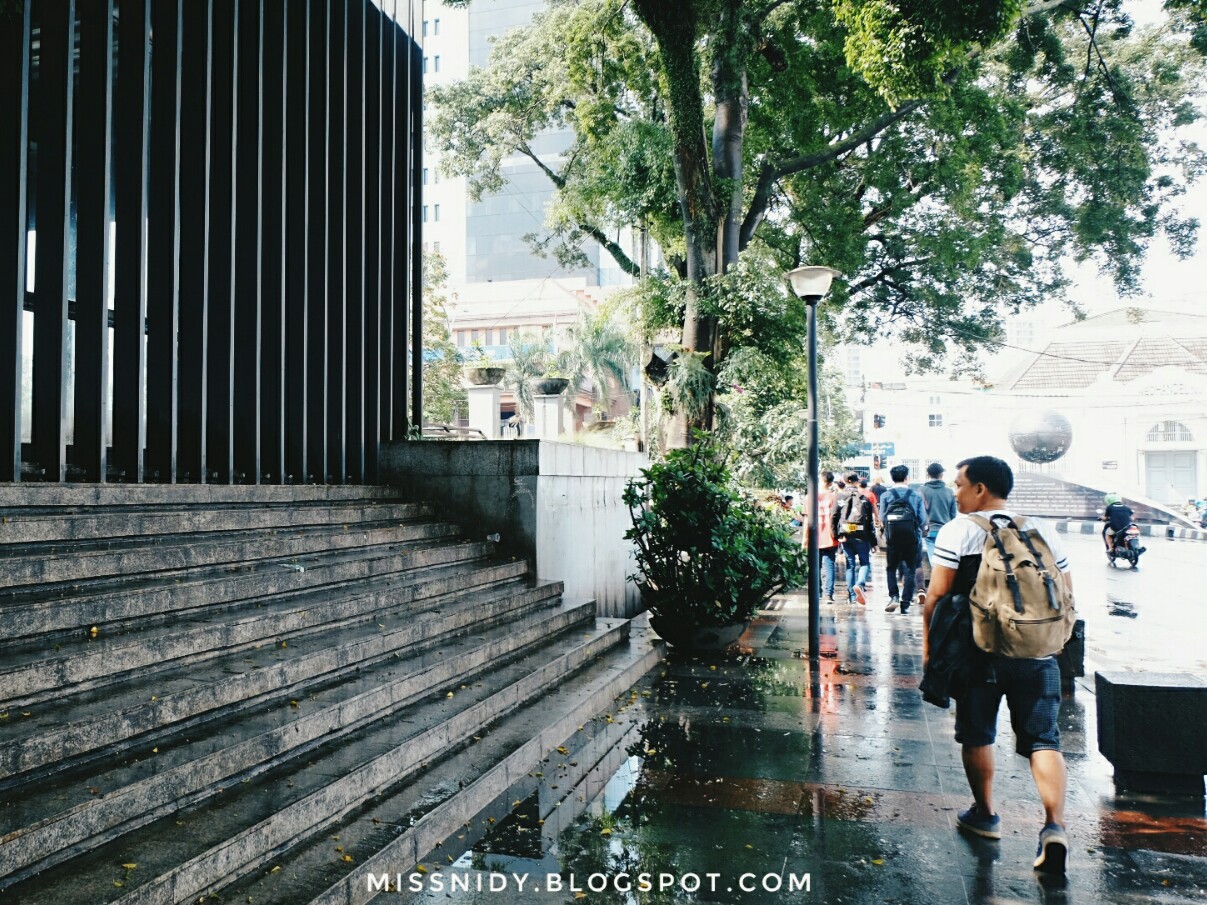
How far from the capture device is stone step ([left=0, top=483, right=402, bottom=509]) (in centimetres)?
Result: 517

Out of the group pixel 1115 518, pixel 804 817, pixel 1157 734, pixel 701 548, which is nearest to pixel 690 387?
pixel 701 548

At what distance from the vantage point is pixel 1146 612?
1192 cm

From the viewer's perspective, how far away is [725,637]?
8305 millimetres

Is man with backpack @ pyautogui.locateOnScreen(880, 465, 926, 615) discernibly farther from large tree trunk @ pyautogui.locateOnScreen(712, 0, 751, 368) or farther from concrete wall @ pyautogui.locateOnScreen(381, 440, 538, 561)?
concrete wall @ pyautogui.locateOnScreen(381, 440, 538, 561)

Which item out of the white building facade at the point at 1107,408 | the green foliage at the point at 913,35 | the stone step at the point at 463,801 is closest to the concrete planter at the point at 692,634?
the stone step at the point at 463,801

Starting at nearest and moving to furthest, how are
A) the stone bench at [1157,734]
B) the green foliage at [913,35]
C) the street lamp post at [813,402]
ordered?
1. the stone bench at [1157,734]
2. the green foliage at [913,35]
3. the street lamp post at [813,402]

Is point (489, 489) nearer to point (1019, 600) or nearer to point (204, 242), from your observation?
point (204, 242)

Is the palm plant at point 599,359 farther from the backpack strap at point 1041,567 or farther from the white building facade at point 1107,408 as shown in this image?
the backpack strap at point 1041,567

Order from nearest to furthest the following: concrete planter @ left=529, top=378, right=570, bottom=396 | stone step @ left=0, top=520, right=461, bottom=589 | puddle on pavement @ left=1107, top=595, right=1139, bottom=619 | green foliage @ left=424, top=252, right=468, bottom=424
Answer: stone step @ left=0, top=520, right=461, bottom=589, puddle on pavement @ left=1107, top=595, right=1139, bottom=619, concrete planter @ left=529, top=378, right=570, bottom=396, green foliage @ left=424, top=252, right=468, bottom=424

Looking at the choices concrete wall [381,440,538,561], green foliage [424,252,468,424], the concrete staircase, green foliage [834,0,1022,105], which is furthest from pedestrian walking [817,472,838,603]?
green foliage [424,252,468,424]

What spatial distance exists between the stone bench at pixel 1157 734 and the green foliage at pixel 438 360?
24578mm

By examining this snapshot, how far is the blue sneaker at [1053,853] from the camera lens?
3590 millimetres

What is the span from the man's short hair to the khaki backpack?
0.25m

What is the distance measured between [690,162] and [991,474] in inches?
362
